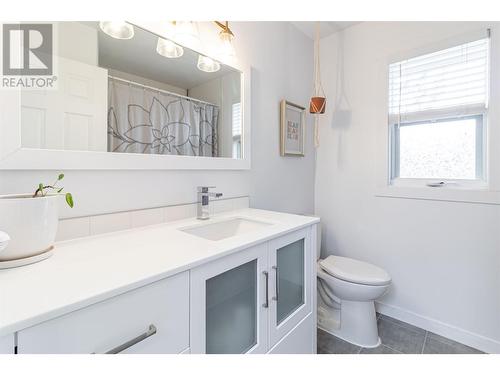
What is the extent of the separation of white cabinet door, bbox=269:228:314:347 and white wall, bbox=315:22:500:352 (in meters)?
0.94

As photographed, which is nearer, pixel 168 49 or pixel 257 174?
pixel 168 49

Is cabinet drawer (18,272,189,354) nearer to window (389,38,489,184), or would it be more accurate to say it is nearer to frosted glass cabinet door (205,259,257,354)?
frosted glass cabinet door (205,259,257,354)

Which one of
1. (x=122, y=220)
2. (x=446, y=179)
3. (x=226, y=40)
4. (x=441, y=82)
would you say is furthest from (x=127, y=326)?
(x=441, y=82)

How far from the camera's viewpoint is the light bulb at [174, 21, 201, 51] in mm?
1177

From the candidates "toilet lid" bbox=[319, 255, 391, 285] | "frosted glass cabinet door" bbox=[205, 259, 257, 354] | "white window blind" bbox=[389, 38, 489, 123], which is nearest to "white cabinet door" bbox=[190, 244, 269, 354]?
"frosted glass cabinet door" bbox=[205, 259, 257, 354]

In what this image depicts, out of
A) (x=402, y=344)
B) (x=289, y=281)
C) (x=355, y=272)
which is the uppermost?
(x=289, y=281)

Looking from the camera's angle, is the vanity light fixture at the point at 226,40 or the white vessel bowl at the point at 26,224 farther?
the vanity light fixture at the point at 226,40

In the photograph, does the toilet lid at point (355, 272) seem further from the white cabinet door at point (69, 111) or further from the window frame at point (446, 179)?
the white cabinet door at point (69, 111)

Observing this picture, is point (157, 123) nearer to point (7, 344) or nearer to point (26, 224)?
point (26, 224)

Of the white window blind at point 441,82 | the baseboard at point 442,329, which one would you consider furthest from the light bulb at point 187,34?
the baseboard at point 442,329

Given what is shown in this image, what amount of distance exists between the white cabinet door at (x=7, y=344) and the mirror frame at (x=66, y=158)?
1.93 ft

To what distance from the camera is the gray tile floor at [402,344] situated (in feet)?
4.85

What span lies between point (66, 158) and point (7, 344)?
2.09 ft

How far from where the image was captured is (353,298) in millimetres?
1525
